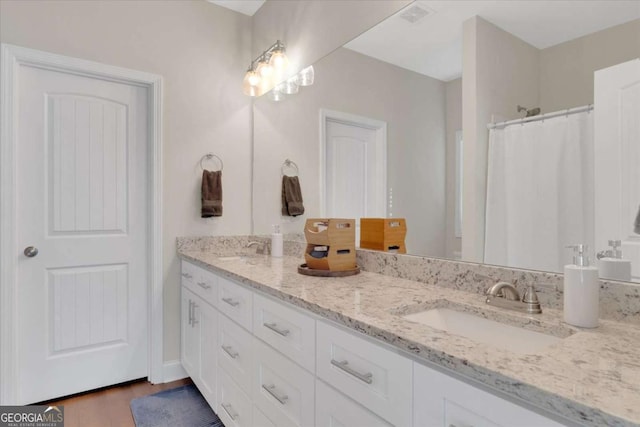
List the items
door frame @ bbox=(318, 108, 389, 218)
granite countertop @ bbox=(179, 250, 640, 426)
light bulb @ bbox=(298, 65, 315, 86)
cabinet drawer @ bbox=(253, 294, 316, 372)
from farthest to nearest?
light bulb @ bbox=(298, 65, 315, 86)
door frame @ bbox=(318, 108, 389, 218)
cabinet drawer @ bbox=(253, 294, 316, 372)
granite countertop @ bbox=(179, 250, 640, 426)

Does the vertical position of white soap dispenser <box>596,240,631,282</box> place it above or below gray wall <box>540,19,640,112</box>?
below

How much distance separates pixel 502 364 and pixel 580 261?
444 mm

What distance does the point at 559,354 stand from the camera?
2.33 ft

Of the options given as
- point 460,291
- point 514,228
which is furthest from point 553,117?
point 460,291

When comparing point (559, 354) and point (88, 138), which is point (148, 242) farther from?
point (559, 354)

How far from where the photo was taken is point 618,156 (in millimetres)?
966

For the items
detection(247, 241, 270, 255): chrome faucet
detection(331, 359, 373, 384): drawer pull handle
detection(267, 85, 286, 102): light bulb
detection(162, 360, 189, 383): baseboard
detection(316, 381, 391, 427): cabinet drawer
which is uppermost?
detection(267, 85, 286, 102): light bulb

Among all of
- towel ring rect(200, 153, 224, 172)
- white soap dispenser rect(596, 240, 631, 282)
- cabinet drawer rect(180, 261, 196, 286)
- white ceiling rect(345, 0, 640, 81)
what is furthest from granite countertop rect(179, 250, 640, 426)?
towel ring rect(200, 153, 224, 172)

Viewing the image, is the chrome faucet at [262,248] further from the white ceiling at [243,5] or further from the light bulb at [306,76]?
the white ceiling at [243,5]

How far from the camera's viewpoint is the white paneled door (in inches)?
80.7

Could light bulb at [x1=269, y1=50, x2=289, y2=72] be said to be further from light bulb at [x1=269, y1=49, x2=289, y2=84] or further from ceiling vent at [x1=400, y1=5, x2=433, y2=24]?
ceiling vent at [x1=400, y1=5, x2=433, y2=24]

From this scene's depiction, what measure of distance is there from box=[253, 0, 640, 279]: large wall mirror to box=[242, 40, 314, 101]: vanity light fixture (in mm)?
297

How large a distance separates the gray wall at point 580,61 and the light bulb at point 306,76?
1.32 m

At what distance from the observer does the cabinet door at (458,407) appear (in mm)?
605
